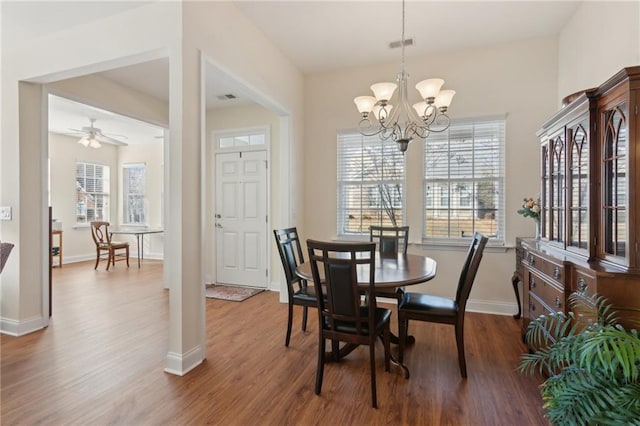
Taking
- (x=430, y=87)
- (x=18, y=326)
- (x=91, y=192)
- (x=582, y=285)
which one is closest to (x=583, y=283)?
(x=582, y=285)

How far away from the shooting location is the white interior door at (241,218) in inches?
189

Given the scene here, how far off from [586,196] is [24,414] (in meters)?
3.71

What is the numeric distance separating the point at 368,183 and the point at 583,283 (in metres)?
2.66

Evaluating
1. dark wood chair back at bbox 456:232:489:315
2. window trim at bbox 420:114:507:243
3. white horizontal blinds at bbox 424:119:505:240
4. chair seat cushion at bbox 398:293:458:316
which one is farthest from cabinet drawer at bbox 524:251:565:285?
white horizontal blinds at bbox 424:119:505:240

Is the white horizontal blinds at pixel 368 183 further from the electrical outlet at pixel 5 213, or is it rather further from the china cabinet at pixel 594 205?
the electrical outlet at pixel 5 213

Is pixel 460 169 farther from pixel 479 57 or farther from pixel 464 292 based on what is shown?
pixel 464 292

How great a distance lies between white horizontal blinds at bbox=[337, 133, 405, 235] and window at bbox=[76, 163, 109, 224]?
6332 millimetres

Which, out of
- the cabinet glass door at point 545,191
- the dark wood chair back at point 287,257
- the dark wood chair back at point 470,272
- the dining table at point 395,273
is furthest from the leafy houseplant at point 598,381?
the dark wood chair back at point 287,257

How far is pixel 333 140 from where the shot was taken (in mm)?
4332

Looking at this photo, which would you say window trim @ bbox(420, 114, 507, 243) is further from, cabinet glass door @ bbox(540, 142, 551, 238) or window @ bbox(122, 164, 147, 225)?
window @ bbox(122, 164, 147, 225)

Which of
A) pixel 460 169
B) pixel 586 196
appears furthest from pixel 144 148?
pixel 586 196

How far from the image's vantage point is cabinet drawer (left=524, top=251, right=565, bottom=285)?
203cm

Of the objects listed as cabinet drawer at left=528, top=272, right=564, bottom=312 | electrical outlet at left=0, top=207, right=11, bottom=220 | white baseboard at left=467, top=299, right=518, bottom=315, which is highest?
electrical outlet at left=0, top=207, right=11, bottom=220

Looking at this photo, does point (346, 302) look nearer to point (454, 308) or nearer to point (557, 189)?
point (454, 308)
